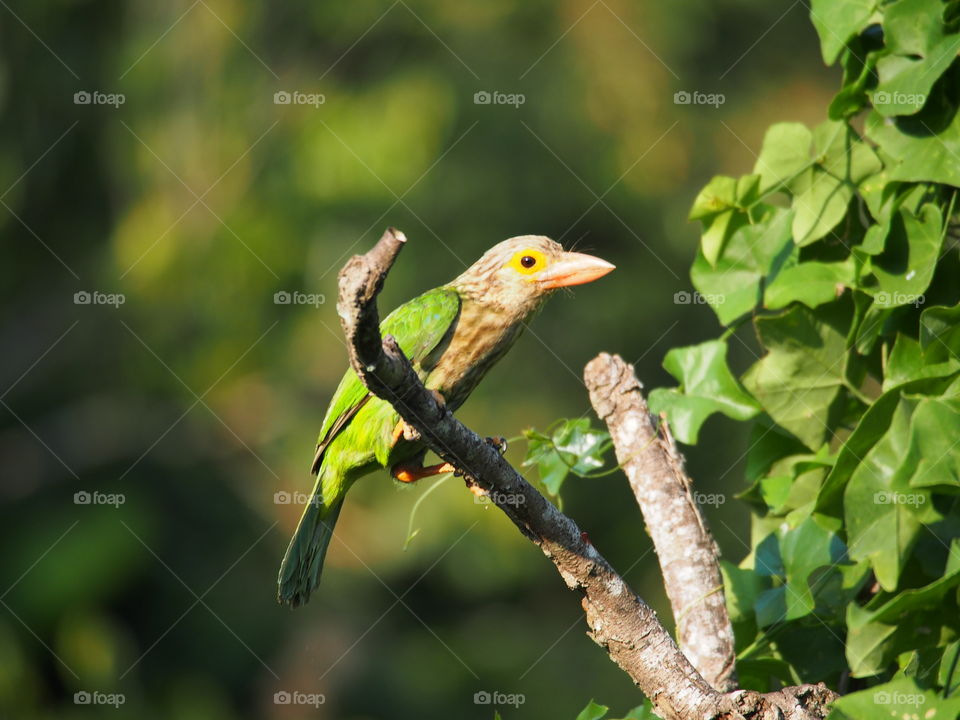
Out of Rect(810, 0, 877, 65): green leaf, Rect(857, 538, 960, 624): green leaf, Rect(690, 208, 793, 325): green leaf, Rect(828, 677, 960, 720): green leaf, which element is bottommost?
Rect(828, 677, 960, 720): green leaf

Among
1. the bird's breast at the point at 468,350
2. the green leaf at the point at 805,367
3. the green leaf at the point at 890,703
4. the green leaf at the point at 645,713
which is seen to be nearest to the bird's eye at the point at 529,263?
the bird's breast at the point at 468,350

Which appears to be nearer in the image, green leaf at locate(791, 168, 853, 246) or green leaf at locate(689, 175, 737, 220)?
A: green leaf at locate(791, 168, 853, 246)

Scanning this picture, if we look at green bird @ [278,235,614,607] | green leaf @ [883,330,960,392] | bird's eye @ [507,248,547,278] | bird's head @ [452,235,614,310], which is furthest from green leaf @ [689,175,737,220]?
bird's eye @ [507,248,547,278]

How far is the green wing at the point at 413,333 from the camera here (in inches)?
132

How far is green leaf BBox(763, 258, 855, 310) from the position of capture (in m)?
2.41

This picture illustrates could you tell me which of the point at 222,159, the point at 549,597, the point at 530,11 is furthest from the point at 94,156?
the point at 549,597

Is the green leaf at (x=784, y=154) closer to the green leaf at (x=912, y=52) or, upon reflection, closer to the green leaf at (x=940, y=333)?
the green leaf at (x=912, y=52)

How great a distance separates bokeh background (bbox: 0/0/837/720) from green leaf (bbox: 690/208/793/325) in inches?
186

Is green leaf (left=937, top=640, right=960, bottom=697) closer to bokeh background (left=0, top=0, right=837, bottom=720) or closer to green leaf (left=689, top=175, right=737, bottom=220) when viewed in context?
green leaf (left=689, top=175, right=737, bottom=220)

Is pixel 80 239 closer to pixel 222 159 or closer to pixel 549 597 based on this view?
pixel 222 159

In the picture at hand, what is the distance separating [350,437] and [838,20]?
1969 mm

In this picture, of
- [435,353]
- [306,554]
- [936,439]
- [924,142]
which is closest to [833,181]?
[924,142]

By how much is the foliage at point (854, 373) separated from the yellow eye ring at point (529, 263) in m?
0.89

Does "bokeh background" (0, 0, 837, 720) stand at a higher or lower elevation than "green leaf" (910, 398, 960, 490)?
higher
